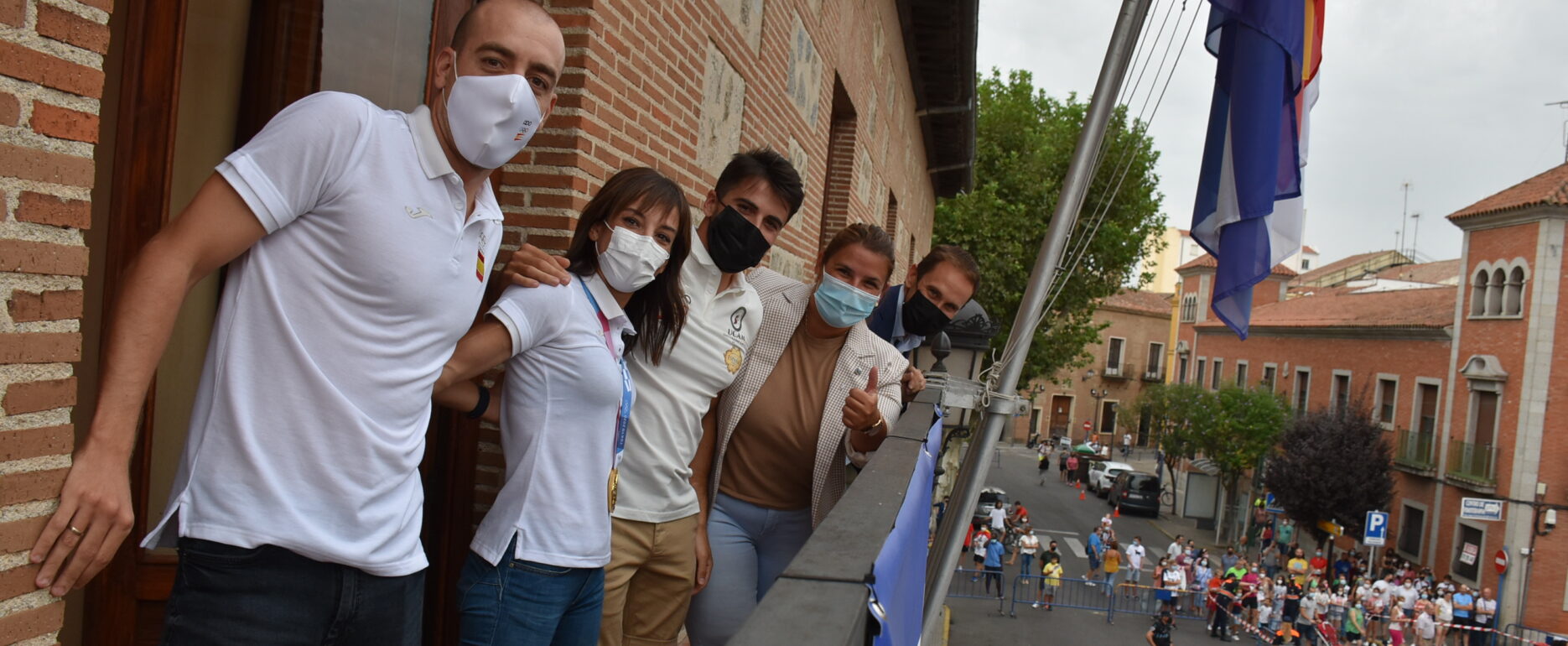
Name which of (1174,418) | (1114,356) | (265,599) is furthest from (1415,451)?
(265,599)

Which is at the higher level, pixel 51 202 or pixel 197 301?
pixel 51 202

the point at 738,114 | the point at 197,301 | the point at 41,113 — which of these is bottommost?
the point at 197,301

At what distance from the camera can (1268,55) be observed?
529 cm

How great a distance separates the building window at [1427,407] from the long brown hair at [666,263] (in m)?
33.6

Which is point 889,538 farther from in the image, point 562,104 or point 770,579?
point 562,104

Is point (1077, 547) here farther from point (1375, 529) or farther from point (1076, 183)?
point (1076, 183)

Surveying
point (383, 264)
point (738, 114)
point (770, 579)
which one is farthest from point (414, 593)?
point (738, 114)

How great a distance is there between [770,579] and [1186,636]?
851 inches

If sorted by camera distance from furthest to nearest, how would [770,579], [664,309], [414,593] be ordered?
[770,579], [664,309], [414,593]

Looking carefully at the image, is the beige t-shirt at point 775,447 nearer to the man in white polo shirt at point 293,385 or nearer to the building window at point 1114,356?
the man in white polo shirt at point 293,385

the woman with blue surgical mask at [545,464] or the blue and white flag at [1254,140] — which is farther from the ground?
the blue and white flag at [1254,140]

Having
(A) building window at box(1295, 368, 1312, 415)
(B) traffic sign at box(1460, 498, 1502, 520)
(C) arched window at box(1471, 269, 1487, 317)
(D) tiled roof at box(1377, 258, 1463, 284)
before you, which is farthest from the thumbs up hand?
(D) tiled roof at box(1377, 258, 1463, 284)

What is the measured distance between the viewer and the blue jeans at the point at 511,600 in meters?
2.27

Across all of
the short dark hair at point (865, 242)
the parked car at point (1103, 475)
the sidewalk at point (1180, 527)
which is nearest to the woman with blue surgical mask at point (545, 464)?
the short dark hair at point (865, 242)
